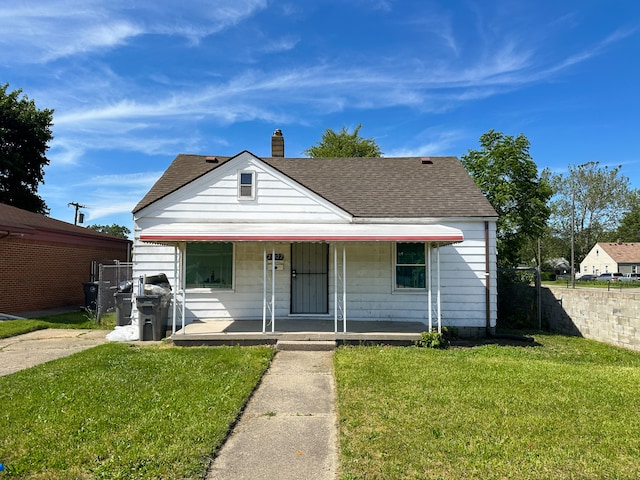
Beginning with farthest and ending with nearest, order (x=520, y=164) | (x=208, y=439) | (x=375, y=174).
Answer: (x=520, y=164)
(x=375, y=174)
(x=208, y=439)

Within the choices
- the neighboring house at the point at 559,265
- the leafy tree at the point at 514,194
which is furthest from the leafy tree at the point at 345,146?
the neighboring house at the point at 559,265

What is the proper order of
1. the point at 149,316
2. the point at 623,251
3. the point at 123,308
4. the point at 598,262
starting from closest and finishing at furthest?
the point at 149,316, the point at 123,308, the point at 623,251, the point at 598,262

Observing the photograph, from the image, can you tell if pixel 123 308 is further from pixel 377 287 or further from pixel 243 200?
pixel 377 287

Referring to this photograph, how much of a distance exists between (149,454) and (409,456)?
91.0 inches

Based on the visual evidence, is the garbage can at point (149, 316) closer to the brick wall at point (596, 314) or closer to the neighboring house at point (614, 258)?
the brick wall at point (596, 314)

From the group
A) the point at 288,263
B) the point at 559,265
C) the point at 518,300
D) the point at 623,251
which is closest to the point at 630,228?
the point at 623,251

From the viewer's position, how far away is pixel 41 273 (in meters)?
15.0

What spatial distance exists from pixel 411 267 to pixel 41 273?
13329mm

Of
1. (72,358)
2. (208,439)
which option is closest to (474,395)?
(208,439)

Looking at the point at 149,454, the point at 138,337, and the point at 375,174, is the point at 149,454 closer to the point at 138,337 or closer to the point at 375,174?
the point at 138,337

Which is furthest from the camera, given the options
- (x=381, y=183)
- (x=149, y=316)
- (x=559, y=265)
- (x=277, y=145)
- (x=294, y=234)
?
(x=559, y=265)

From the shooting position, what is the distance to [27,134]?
28500mm

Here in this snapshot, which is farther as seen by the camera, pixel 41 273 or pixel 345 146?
pixel 345 146

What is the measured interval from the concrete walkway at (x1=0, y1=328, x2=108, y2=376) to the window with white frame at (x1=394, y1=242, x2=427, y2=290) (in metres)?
7.27
